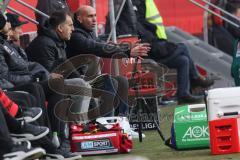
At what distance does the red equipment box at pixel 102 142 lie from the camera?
9.76 meters

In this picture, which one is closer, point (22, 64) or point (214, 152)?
point (214, 152)

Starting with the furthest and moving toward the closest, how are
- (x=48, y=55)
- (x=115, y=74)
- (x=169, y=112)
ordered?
(x=169, y=112) < (x=115, y=74) < (x=48, y=55)

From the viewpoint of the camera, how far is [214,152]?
9.01m

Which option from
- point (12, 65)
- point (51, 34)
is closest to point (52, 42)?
point (51, 34)

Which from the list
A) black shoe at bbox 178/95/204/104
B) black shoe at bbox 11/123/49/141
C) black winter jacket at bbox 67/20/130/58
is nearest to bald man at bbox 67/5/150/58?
black winter jacket at bbox 67/20/130/58

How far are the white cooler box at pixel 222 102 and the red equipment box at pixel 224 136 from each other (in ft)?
0.27

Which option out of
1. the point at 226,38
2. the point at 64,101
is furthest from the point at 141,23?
the point at 64,101

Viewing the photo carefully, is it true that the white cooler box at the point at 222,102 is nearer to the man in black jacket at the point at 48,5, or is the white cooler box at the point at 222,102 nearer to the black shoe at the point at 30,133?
the black shoe at the point at 30,133

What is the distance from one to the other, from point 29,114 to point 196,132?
1.71 meters

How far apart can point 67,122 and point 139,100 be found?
4.25ft

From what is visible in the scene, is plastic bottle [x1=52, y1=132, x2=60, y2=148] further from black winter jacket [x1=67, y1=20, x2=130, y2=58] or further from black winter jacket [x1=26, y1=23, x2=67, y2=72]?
black winter jacket [x1=67, y1=20, x2=130, y2=58]

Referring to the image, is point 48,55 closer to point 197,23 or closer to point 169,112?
point 169,112

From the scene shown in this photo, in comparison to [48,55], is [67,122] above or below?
below

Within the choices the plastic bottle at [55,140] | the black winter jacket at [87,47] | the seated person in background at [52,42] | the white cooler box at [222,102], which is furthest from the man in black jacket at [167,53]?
the white cooler box at [222,102]
